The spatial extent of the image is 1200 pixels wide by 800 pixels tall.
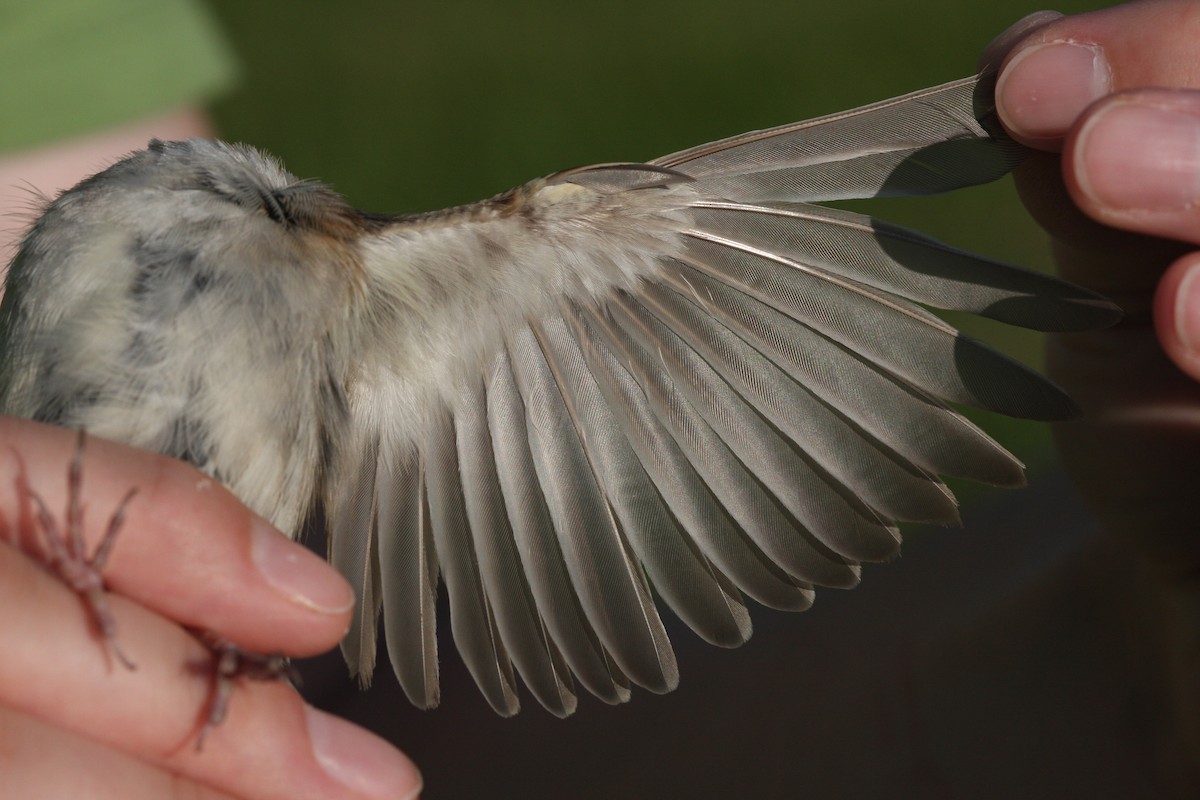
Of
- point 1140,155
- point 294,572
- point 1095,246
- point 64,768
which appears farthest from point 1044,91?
point 64,768

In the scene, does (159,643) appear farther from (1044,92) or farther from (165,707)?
(1044,92)

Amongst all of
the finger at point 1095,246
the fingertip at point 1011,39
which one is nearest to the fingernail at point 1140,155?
the finger at point 1095,246

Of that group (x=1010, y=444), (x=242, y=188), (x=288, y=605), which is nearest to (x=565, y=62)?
(x=1010, y=444)

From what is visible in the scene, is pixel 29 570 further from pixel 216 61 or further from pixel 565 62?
pixel 565 62

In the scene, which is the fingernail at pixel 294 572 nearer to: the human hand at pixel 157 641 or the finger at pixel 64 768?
the human hand at pixel 157 641

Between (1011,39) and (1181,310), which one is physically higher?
(1011,39)

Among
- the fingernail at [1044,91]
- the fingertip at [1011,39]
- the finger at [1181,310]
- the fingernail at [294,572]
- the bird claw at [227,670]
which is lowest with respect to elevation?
the bird claw at [227,670]

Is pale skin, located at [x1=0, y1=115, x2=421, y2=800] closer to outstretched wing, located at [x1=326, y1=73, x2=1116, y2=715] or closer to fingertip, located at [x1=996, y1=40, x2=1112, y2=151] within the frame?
outstretched wing, located at [x1=326, y1=73, x2=1116, y2=715]
